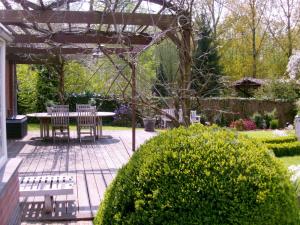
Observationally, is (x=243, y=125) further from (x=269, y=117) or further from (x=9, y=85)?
(x=9, y=85)

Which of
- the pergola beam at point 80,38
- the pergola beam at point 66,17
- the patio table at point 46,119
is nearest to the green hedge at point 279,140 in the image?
the patio table at point 46,119

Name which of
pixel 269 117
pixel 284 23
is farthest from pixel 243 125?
pixel 284 23

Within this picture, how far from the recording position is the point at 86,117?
1152 cm

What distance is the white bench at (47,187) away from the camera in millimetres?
5160

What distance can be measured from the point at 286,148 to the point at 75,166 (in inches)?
211

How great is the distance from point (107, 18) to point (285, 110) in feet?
48.0

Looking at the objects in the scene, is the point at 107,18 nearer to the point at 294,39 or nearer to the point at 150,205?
the point at 150,205

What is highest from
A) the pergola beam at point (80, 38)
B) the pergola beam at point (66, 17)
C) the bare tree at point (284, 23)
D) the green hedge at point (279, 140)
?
the bare tree at point (284, 23)

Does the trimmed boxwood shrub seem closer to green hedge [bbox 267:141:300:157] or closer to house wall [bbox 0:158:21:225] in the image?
house wall [bbox 0:158:21:225]

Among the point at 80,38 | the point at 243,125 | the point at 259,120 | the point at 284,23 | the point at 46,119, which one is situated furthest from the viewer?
the point at 284,23

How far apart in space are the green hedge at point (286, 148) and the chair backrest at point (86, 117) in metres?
4.56

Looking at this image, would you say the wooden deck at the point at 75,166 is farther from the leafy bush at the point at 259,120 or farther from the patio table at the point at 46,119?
the leafy bush at the point at 259,120

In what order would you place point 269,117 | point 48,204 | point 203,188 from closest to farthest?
1. point 203,188
2. point 48,204
3. point 269,117

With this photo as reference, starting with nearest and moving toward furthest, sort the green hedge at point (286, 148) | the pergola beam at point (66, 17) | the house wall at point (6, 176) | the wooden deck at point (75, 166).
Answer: the house wall at point (6, 176), the wooden deck at point (75, 166), the pergola beam at point (66, 17), the green hedge at point (286, 148)
